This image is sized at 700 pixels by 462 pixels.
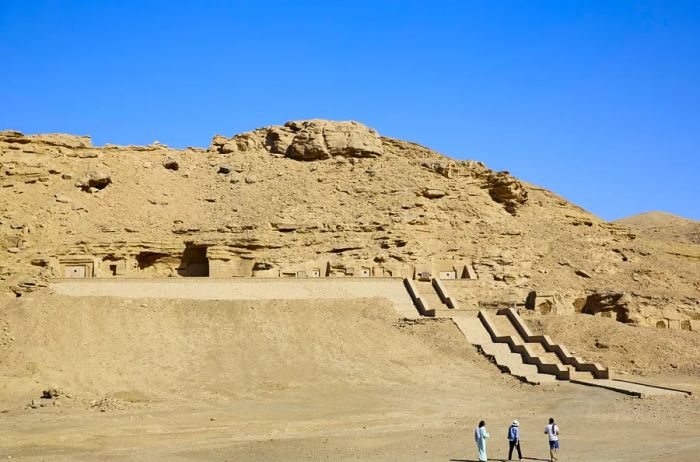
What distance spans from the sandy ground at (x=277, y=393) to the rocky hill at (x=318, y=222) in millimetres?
6237

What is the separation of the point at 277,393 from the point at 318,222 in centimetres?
1673

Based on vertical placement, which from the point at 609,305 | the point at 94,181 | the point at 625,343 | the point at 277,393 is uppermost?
the point at 94,181

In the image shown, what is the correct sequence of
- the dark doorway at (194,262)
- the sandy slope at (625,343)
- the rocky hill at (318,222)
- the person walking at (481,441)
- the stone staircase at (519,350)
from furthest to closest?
the dark doorway at (194,262) < the rocky hill at (318,222) < the sandy slope at (625,343) < the stone staircase at (519,350) < the person walking at (481,441)

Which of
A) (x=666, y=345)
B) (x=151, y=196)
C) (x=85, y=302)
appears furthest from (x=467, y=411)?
(x=151, y=196)

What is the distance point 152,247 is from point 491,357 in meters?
16.7

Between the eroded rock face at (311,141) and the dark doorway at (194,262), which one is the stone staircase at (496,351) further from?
the eroded rock face at (311,141)

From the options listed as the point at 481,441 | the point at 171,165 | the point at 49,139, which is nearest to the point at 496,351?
the point at 481,441

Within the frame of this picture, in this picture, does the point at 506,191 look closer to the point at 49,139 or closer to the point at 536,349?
the point at 536,349

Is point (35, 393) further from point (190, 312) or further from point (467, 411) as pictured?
point (467, 411)

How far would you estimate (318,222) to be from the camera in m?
38.5

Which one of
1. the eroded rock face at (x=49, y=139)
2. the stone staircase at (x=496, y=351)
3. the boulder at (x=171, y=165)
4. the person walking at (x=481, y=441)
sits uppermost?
the eroded rock face at (x=49, y=139)

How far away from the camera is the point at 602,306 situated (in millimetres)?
31719

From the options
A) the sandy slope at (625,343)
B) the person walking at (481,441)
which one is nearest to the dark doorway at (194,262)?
the sandy slope at (625,343)

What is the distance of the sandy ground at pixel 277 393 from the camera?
16.5 meters
